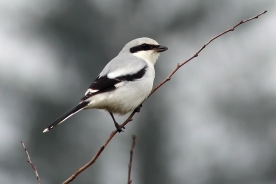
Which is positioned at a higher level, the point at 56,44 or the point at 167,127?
the point at 56,44

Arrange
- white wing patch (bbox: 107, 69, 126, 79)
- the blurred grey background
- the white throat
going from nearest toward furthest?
white wing patch (bbox: 107, 69, 126, 79) < the white throat < the blurred grey background

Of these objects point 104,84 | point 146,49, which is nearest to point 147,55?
point 146,49

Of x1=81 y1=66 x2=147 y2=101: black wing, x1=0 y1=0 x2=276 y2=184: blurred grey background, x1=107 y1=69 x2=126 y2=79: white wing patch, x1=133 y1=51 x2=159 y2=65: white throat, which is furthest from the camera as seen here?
x1=0 y1=0 x2=276 y2=184: blurred grey background

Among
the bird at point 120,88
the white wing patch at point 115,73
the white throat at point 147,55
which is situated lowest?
the bird at point 120,88

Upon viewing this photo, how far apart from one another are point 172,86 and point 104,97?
12.8m

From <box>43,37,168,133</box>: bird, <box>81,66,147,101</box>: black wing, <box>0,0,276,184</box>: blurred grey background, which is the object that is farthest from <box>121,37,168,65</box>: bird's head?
<box>0,0,276,184</box>: blurred grey background

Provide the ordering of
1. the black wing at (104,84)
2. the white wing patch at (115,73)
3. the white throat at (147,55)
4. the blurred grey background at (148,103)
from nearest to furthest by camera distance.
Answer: the black wing at (104,84), the white wing patch at (115,73), the white throat at (147,55), the blurred grey background at (148,103)

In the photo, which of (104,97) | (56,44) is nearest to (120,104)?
(104,97)

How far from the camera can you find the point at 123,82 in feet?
14.9

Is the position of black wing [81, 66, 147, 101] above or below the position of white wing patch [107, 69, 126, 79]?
below

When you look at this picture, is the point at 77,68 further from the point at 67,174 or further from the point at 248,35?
the point at 248,35

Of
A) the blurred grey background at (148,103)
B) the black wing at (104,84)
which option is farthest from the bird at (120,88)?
the blurred grey background at (148,103)

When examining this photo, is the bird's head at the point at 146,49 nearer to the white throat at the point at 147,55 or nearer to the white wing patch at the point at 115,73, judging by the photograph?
the white throat at the point at 147,55

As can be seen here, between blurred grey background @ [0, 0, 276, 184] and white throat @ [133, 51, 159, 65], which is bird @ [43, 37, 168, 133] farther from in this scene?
blurred grey background @ [0, 0, 276, 184]
